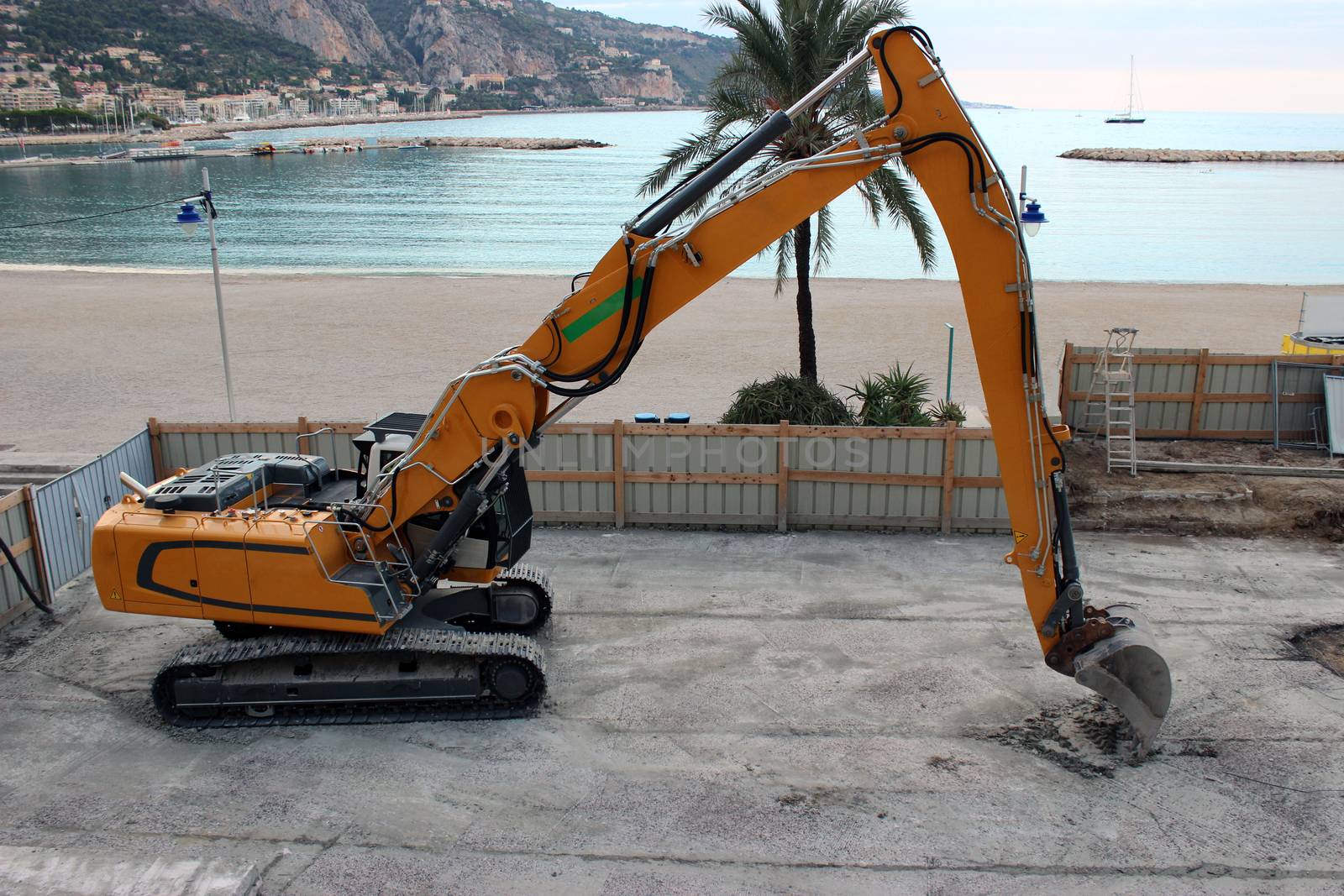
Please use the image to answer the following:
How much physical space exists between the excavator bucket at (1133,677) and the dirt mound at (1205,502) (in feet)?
18.5

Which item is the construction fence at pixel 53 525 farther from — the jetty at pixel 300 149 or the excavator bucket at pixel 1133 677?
the jetty at pixel 300 149

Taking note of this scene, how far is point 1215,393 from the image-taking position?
17.1m

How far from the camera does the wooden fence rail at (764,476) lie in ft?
45.8

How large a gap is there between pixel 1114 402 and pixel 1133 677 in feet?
30.1

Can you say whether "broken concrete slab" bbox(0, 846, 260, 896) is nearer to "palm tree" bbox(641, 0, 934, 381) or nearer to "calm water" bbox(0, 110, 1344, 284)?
"palm tree" bbox(641, 0, 934, 381)

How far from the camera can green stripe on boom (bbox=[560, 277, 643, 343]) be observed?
9.10m

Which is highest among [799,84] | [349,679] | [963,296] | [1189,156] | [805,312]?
[1189,156]

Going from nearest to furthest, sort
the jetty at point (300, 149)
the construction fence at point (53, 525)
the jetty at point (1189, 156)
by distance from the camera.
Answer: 1. the construction fence at point (53, 525)
2. the jetty at point (300, 149)
3. the jetty at point (1189, 156)

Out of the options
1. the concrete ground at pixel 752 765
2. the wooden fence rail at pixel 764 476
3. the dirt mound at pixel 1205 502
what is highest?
the wooden fence rail at pixel 764 476

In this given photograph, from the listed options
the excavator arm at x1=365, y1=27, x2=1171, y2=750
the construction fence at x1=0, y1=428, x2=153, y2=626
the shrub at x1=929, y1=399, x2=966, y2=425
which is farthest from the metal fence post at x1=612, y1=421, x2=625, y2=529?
the construction fence at x1=0, y1=428, x2=153, y2=626

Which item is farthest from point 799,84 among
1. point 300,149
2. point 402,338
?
point 300,149

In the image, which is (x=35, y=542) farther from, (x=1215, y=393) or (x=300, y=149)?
(x=300, y=149)

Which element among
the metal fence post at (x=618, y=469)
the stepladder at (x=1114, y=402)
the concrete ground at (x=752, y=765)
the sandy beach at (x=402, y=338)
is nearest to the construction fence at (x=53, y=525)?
the concrete ground at (x=752, y=765)

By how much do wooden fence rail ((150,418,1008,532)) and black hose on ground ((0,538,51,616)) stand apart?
11.4 feet
